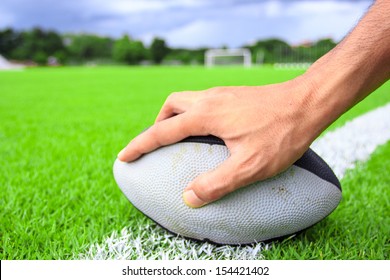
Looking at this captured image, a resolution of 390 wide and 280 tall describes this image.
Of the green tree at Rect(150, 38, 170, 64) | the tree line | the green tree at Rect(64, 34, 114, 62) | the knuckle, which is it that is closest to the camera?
the knuckle

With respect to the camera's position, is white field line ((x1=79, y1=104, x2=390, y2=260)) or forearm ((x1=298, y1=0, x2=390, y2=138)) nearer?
forearm ((x1=298, y1=0, x2=390, y2=138))

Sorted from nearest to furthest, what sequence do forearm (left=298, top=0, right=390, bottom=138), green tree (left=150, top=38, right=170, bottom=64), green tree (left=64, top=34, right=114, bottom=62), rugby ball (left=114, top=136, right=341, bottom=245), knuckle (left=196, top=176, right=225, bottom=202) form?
1. forearm (left=298, top=0, right=390, bottom=138)
2. knuckle (left=196, top=176, right=225, bottom=202)
3. rugby ball (left=114, top=136, right=341, bottom=245)
4. green tree (left=150, top=38, right=170, bottom=64)
5. green tree (left=64, top=34, right=114, bottom=62)

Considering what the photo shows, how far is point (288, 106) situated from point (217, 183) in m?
0.27

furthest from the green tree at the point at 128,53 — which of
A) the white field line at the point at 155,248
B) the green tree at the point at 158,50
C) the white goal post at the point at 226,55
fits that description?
the white field line at the point at 155,248

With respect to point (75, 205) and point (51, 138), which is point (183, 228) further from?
point (51, 138)

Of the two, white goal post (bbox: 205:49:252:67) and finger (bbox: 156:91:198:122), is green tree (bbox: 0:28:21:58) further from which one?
finger (bbox: 156:91:198:122)

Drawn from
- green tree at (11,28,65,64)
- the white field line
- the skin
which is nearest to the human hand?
the skin

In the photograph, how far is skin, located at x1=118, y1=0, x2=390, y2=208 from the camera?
1140mm

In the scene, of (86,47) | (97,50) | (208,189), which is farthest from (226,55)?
(208,189)

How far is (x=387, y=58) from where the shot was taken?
1.15 m

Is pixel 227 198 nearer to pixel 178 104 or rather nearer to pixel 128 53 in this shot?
pixel 178 104

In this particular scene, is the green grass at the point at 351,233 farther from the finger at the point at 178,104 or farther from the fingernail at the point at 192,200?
the finger at the point at 178,104

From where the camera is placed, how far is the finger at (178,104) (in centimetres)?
131

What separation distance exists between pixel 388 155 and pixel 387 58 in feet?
5.83
